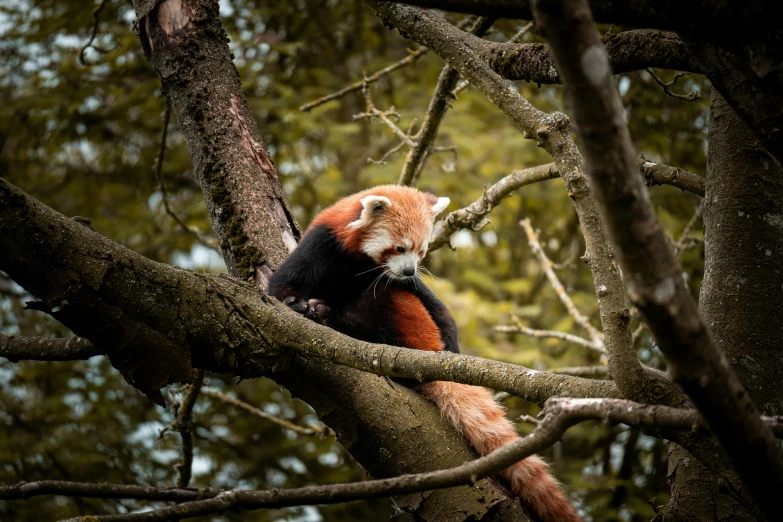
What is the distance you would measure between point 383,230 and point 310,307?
798 mm

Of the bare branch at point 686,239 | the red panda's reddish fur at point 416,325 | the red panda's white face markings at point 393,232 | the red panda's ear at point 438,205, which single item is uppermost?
the red panda's ear at point 438,205

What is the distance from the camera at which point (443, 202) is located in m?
4.83

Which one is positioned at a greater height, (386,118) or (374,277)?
(386,118)

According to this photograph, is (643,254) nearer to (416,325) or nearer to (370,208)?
(416,325)

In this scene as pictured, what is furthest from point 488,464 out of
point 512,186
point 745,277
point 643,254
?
point 512,186

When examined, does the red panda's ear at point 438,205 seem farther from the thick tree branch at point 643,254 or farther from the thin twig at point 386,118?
the thick tree branch at point 643,254

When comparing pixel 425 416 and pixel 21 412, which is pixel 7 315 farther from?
pixel 425 416

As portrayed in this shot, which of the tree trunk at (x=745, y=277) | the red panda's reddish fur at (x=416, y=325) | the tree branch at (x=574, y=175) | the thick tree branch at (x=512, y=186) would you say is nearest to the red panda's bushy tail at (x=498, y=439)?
the tree trunk at (x=745, y=277)

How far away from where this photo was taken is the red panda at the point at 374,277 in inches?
144

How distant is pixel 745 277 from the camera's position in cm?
252

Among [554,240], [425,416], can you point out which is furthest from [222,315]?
[554,240]

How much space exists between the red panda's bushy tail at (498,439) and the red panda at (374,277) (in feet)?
0.06

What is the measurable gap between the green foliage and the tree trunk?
3.35m

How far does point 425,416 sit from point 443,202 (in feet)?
7.82
